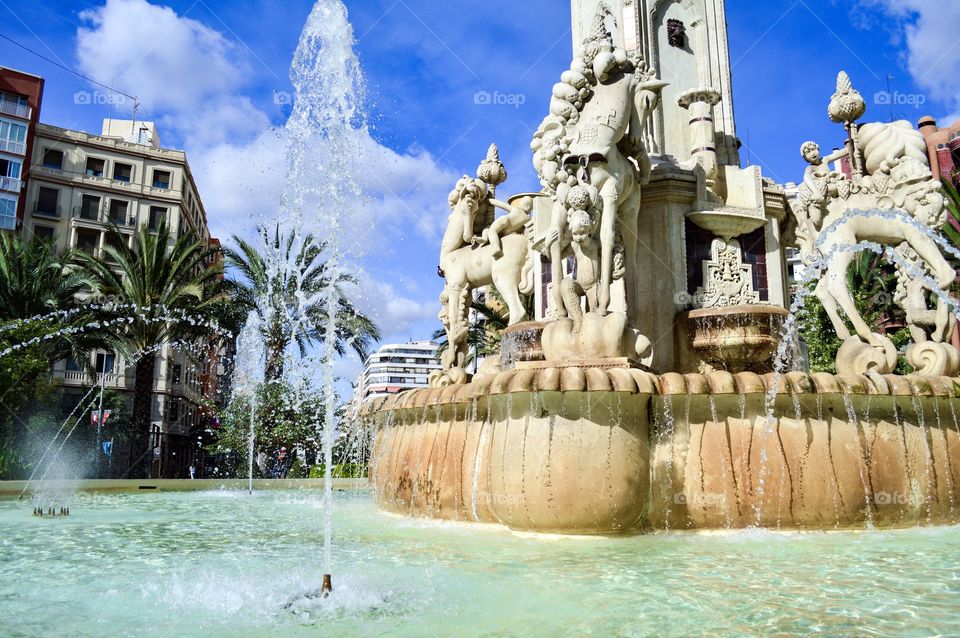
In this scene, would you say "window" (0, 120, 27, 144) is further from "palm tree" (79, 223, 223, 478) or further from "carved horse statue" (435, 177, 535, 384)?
"carved horse statue" (435, 177, 535, 384)

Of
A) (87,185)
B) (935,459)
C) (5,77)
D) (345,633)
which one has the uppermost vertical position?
(5,77)

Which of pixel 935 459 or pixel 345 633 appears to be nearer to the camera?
pixel 345 633

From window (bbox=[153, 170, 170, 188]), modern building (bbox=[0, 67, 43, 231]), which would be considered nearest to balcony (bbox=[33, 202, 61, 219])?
modern building (bbox=[0, 67, 43, 231])

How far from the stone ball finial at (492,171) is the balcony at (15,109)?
1833 inches

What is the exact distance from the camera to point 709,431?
623cm

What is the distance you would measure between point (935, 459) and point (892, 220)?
3.19 metres

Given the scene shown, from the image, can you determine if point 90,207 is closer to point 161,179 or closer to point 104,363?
point 161,179

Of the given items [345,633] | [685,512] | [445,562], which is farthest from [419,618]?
[685,512]

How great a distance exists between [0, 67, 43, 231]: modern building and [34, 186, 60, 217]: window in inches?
54.8

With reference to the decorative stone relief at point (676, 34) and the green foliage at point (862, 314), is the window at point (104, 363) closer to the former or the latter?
the green foliage at point (862, 314)

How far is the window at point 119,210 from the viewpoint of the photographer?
4962 centimetres

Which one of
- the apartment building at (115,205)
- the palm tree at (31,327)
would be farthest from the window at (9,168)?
the palm tree at (31,327)

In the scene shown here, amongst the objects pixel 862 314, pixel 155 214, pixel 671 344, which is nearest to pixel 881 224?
pixel 671 344

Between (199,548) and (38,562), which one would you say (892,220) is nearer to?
(199,548)
